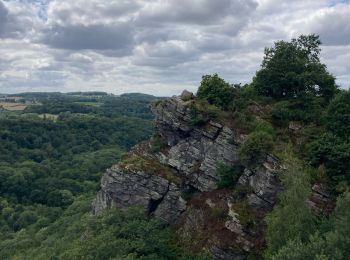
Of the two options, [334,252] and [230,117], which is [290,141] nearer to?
[230,117]

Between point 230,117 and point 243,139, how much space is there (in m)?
4.20

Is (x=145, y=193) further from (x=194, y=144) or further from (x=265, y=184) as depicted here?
(x=265, y=184)

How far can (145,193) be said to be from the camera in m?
48.2

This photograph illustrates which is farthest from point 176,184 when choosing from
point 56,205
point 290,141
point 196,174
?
point 56,205

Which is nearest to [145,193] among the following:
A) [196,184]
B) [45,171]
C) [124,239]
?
[196,184]

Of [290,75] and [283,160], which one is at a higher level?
[290,75]

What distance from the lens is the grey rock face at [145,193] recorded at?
1863 inches

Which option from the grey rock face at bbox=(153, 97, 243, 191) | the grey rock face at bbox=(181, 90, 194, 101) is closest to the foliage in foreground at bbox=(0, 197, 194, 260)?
the grey rock face at bbox=(153, 97, 243, 191)

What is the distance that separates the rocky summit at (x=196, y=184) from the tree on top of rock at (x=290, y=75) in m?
8.77

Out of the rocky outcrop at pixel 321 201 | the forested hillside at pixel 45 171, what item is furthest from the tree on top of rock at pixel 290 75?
the forested hillside at pixel 45 171

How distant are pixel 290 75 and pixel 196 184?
54.4 feet

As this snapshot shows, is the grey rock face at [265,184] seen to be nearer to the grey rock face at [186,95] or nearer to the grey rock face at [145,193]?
the grey rock face at [145,193]

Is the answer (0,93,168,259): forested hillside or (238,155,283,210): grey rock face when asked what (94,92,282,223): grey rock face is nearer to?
(238,155,283,210): grey rock face

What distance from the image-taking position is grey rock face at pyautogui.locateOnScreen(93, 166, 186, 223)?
4731cm
